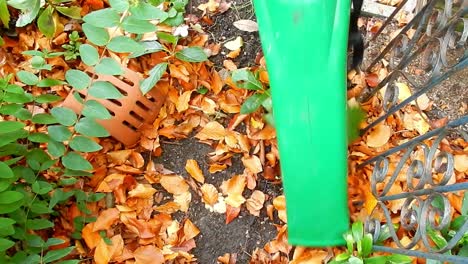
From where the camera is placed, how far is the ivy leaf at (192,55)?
1.73 metres

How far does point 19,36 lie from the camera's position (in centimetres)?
186

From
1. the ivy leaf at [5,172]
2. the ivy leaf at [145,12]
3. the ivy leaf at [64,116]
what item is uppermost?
the ivy leaf at [145,12]

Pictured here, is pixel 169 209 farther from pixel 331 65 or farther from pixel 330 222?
pixel 331 65

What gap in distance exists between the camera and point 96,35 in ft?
4.66

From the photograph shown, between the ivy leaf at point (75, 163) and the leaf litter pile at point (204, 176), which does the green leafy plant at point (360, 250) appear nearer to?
the leaf litter pile at point (204, 176)

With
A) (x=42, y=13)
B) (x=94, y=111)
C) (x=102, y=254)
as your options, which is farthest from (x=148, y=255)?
(x=42, y=13)

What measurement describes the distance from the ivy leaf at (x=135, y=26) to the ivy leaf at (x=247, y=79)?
362 millimetres

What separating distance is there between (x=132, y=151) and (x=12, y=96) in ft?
1.42

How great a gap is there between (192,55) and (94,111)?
41 centimetres

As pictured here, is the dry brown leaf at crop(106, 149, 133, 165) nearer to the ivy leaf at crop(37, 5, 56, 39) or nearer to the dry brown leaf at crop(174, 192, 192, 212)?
the dry brown leaf at crop(174, 192, 192, 212)

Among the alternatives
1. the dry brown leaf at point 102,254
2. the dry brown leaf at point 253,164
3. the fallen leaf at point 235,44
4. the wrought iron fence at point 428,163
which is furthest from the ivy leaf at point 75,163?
the wrought iron fence at point 428,163

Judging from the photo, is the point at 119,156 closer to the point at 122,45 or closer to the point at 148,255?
the point at 148,255

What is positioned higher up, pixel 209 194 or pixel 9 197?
pixel 9 197

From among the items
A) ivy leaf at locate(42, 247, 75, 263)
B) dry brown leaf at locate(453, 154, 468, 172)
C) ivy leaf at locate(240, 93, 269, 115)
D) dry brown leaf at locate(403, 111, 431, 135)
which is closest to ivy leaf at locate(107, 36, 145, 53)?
ivy leaf at locate(240, 93, 269, 115)
